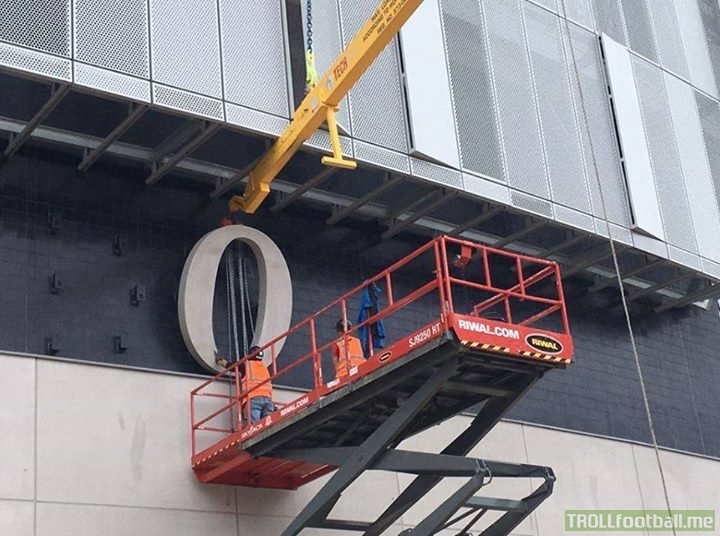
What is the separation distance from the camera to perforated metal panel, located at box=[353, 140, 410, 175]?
77.9 feet

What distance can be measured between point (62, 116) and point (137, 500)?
7.02 m

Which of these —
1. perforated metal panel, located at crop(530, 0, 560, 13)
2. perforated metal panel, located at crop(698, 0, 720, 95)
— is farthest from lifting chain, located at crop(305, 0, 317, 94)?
perforated metal panel, located at crop(698, 0, 720, 95)

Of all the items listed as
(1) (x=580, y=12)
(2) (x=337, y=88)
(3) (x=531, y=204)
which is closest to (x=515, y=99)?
(3) (x=531, y=204)

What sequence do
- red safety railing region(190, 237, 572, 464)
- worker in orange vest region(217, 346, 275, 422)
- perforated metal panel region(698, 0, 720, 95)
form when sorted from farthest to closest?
perforated metal panel region(698, 0, 720, 95) → worker in orange vest region(217, 346, 275, 422) → red safety railing region(190, 237, 572, 464)

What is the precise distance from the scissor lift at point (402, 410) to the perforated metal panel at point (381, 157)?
159 inches

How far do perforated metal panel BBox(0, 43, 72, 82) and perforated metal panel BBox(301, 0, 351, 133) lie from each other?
547 cm

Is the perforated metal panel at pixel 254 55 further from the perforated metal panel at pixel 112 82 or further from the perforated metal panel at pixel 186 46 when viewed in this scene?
the perforated metal panel at pixel 112 82

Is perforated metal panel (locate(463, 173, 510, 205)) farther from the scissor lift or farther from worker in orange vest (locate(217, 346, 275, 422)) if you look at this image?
worker in orange vest (locate(217, 346, 275, 422))

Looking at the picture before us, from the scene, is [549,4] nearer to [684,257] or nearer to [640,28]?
[640,28]

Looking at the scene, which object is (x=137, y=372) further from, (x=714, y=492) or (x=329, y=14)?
(x=714, y=492)

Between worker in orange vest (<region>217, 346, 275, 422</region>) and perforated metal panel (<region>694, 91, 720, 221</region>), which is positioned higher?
perforated metal panel (<region>694, 91, 720, 221</region>)

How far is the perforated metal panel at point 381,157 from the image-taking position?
77.9 ft

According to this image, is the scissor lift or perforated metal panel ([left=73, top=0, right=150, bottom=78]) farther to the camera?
perforated metal panel ([left=73, top=0, right=150, bottom=78])

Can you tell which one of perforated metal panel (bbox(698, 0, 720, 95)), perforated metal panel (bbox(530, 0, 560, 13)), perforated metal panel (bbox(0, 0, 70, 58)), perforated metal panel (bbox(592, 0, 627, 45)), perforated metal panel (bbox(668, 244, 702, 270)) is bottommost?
perforated metal panel (bbox(668, 244, 702, 270))
